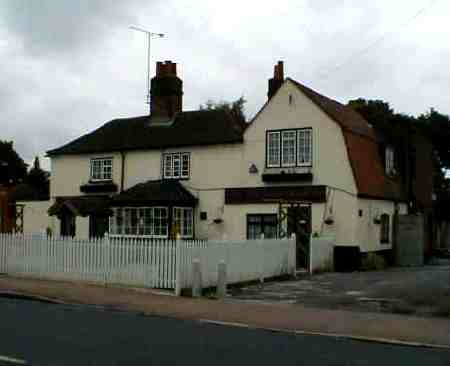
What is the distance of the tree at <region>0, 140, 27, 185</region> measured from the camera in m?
69.9

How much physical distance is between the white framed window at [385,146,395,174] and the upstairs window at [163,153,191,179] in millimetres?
9297

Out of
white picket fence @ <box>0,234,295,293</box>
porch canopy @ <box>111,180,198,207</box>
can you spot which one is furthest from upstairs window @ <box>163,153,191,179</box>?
white picket fence @ <box>0,234,295,293</box>

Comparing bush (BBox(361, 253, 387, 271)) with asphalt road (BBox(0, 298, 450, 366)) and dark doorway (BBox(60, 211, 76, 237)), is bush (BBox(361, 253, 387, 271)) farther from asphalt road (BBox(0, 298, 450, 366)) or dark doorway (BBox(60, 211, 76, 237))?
asphalt road (BBox(0, 298, 450, 366))

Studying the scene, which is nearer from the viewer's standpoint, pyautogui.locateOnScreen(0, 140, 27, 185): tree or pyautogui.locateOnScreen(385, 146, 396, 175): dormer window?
pyautogui.locateOnScreen(385, 146, 396, 175): dormer window

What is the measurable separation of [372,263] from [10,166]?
51053 mm

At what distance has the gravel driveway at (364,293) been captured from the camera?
15234mm

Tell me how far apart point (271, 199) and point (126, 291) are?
40.5ft

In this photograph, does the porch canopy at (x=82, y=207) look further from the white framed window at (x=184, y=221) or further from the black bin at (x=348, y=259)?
the black bin at (x=348, y=259)

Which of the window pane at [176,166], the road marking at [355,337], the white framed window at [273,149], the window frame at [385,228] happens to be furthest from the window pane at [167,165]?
the road marking at [355,337]

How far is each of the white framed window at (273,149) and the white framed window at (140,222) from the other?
205 inches

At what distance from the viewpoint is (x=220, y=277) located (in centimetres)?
1683

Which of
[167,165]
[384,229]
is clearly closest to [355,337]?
[384,229]

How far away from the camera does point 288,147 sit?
29.6m

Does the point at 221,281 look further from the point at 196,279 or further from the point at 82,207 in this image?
the point at 82,207
